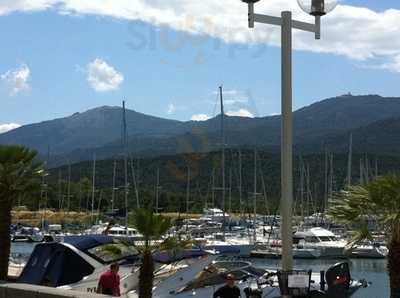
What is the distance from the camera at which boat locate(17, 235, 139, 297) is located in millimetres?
19672

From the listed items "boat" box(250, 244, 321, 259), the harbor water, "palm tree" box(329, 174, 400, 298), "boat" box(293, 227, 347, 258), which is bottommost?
the harbor water

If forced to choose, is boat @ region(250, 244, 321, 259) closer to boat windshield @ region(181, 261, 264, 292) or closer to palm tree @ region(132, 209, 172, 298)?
boat windshield @ region(181, 261, 264, 292)

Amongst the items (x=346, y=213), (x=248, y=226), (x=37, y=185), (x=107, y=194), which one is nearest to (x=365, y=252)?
(x=248, y=226)

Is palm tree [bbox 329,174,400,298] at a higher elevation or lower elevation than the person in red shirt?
higher

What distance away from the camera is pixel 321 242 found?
6869 centimetres

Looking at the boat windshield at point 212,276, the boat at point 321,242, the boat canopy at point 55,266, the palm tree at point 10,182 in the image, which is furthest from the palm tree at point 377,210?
the boat at point 321,242

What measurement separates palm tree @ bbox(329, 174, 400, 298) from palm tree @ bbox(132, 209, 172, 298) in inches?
164

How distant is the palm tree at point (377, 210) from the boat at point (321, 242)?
171ft

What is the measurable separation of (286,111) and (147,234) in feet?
19.4

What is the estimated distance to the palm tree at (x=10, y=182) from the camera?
79.5ft

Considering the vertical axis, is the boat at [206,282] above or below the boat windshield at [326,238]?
above

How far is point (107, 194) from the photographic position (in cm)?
12575

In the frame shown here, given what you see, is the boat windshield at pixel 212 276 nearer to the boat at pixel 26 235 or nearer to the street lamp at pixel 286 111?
the street lamp at pixel 286 111

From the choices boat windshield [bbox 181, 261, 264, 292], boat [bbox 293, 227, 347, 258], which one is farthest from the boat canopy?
boat [bbox 293, 227, 347, 258]
